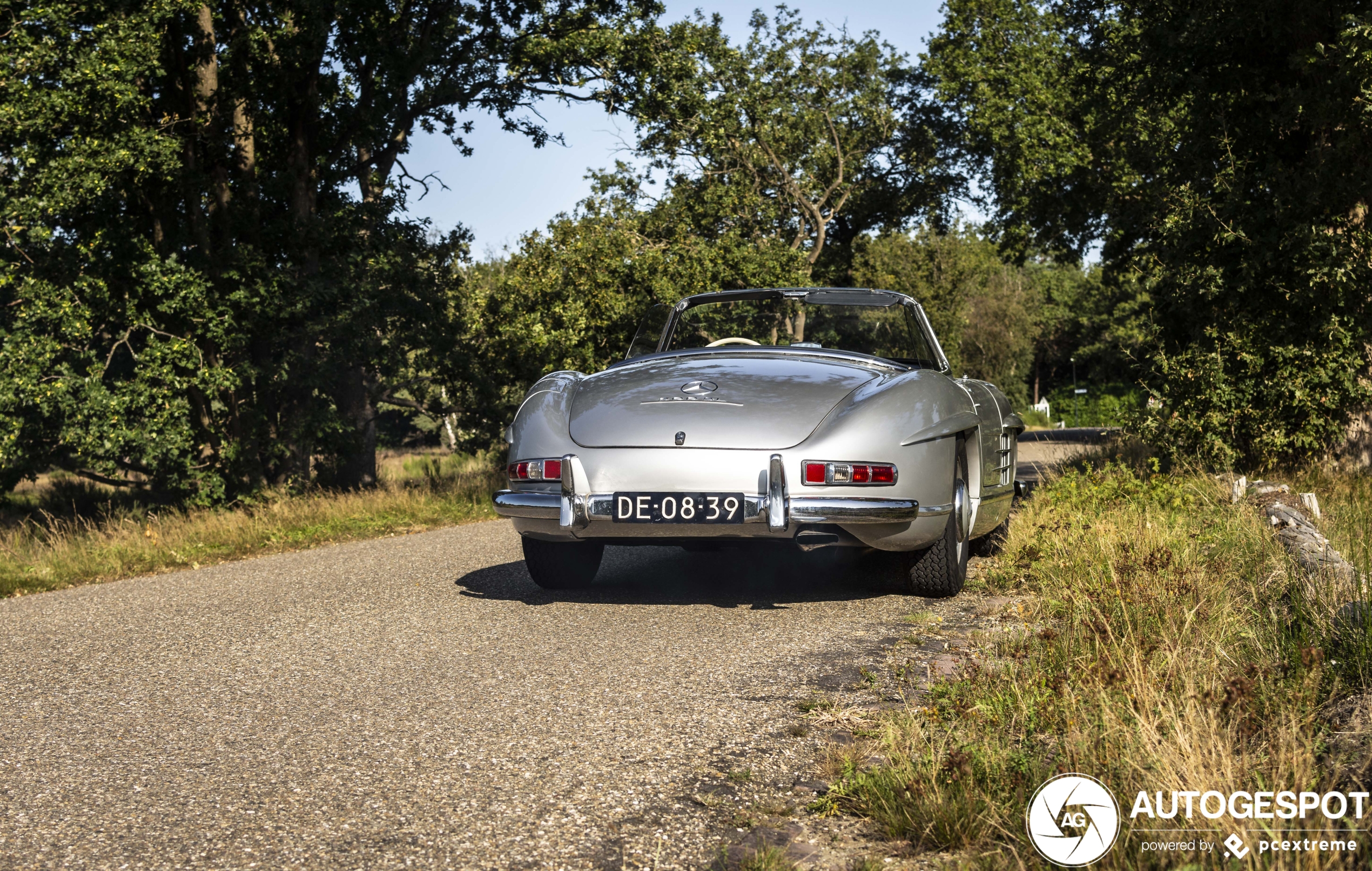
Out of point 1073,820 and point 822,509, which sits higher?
point 822,509

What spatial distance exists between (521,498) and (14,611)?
11.0 feet

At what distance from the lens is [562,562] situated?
6277 mm

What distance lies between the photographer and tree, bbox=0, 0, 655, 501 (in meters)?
11.8

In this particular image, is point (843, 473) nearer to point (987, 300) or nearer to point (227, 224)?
point (227, 224)

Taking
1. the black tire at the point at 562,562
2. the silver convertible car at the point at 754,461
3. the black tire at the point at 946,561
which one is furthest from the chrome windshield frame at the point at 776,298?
the black tire at the point at 946,561

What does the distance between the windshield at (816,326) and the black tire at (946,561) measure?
113 centimetres

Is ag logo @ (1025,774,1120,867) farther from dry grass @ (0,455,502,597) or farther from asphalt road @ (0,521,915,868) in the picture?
dry grass @ (0,455,502,597)

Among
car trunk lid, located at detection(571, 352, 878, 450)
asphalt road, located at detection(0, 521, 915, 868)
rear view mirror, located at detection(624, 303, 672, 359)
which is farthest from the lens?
rear view mirror, located at detection(624, 303, 672, 359)

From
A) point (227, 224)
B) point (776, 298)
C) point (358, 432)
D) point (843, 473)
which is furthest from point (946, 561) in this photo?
point (227, 224)

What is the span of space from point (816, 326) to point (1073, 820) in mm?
4630

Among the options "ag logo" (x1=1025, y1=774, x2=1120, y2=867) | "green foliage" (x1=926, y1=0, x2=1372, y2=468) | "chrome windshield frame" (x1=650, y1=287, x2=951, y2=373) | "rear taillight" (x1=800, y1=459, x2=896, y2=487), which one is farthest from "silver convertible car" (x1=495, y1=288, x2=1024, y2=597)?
"green foliage" (x1=926, y1=0, x2=1372, y2=468)

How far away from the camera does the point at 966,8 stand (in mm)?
27188

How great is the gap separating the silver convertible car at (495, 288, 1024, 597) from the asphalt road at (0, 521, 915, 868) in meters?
0.42

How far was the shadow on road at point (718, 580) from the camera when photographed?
19.9 feet
